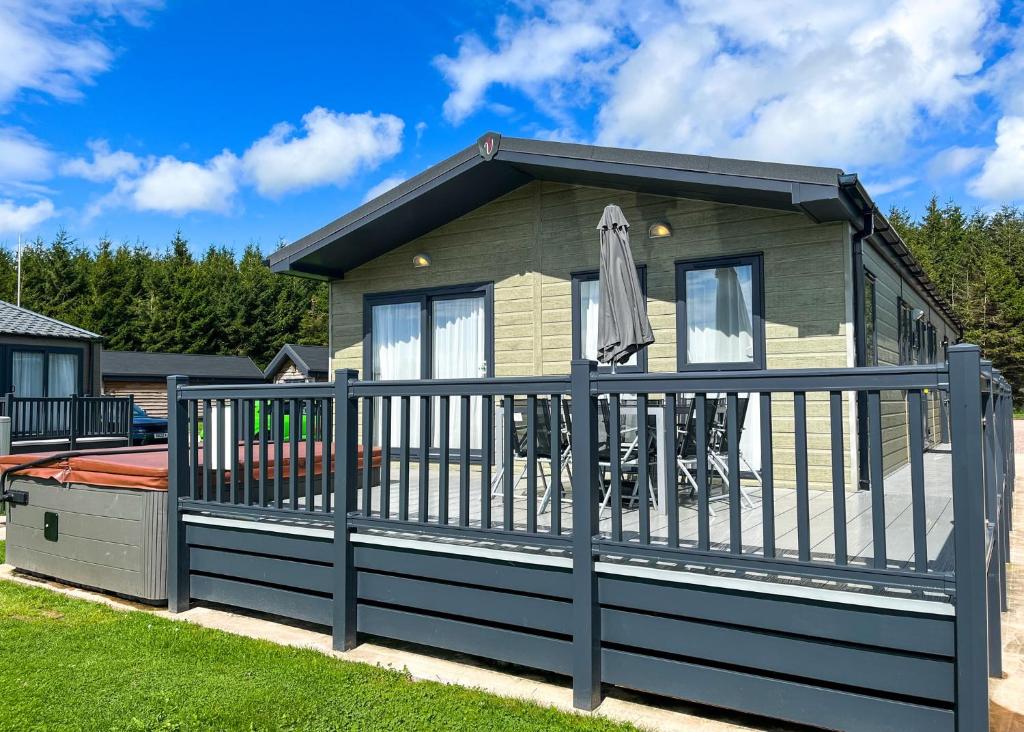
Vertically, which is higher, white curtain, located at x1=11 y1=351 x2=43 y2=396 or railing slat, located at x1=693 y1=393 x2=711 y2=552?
white curtain, located at x1=11 y1=351 x2=43 y2=396

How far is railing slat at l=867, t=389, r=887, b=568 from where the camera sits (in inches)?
87.8

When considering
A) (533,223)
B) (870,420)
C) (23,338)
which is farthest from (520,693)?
(23,338)

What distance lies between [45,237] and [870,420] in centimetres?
3365

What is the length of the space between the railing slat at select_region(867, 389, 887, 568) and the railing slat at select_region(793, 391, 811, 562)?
7.7 inches

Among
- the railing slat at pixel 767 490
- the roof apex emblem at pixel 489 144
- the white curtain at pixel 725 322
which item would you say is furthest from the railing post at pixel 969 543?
the roof apex emblem at pixel 489 144

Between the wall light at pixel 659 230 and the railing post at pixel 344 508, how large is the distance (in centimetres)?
334

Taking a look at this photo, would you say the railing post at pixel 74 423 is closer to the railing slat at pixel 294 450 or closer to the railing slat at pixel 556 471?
the railing slat at pixel 294 450

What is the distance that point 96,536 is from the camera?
420cm

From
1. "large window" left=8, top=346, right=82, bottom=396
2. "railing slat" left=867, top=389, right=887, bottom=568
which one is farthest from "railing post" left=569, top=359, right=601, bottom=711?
"large window" left=8, top=346, right=82, bottom=396

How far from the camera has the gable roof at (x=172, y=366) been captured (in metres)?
21.0

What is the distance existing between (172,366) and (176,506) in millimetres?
21047

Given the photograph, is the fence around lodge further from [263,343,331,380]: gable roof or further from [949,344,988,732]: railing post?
[263,343,331,380]: gable roof

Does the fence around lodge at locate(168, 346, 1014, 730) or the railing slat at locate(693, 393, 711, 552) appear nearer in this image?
the fence around lodge at locate(168, 346, 1014, 730)

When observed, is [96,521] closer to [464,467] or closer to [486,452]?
[464,467]
